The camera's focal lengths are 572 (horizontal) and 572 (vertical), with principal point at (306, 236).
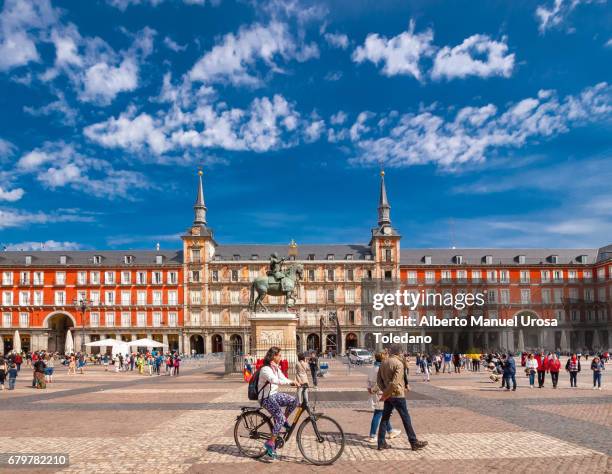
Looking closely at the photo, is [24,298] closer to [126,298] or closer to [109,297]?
[109,297]

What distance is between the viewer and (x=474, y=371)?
36.8 m

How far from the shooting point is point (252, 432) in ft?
30.4

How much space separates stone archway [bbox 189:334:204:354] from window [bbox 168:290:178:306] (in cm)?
544

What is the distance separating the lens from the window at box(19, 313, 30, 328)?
259 feet

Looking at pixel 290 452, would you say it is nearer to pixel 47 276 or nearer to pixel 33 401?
pixel 33 401

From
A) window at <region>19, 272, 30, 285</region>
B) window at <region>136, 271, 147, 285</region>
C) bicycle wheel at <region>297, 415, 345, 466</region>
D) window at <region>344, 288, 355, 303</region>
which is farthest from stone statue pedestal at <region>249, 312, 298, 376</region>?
window at <region>19, 272, 30, 285</region>

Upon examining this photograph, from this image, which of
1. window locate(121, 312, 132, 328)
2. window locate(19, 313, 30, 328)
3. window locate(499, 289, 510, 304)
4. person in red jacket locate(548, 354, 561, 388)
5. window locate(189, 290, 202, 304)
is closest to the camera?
person in red jacket locate(548, 354, 561, 388)

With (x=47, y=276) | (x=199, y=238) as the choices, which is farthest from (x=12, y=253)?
(x=199, y=238)

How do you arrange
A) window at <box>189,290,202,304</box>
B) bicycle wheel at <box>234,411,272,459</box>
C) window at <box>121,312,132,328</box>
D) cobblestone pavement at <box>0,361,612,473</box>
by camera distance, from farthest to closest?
window at <box>189,290,202,304</box>, window at <box>121,312,132,328</box>, bicycle wheel at <box>234,411,272,459</box>, cobblestone pavement at <box>0,361,612,473</box>

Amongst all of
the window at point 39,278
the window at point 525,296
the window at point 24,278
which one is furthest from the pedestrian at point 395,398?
the window at point 24,278

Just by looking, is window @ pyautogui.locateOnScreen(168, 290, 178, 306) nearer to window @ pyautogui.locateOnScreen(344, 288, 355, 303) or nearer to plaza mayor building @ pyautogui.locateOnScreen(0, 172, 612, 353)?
plaza mayor building @ pyautogui.locateOnScreen(0, 172, 612, 353)

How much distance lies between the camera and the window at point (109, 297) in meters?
80.3

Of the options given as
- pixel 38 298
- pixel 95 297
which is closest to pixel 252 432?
pixel 95 297

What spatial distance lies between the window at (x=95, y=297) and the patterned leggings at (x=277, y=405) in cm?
7693
